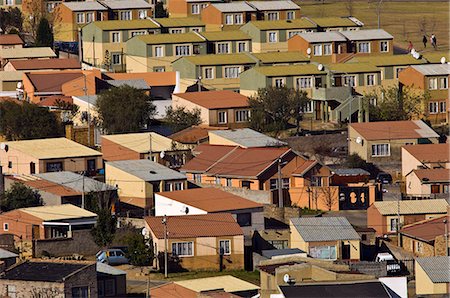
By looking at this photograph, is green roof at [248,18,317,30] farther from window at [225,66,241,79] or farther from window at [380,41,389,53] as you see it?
window at [225,66,241,79]

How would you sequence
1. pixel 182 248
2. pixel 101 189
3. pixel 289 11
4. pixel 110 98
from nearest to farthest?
1. pixel 182 248
2. pixel 101 189
3. pixel 110 98
4. pixel 289 11

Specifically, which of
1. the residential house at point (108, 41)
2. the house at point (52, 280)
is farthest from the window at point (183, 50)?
the house at point (52, 280)

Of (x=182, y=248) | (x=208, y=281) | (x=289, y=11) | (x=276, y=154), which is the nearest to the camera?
(x=208, y=281)

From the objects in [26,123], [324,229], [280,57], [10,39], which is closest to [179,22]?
[10,39]

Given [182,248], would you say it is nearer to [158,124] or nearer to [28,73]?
[158,124]

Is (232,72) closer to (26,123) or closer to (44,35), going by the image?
(44,35)

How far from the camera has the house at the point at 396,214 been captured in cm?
3509

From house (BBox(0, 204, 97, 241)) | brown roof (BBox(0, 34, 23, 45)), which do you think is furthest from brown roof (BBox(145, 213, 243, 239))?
brown roof (BBox(0, 34, 23, 45))

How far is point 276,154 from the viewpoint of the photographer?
129ft

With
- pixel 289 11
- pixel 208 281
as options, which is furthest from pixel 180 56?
pixel 208 281

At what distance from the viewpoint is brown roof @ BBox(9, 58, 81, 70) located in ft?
174

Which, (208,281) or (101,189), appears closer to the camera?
Result: (208,281)

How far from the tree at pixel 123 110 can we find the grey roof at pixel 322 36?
31.5 feet

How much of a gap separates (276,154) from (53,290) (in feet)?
44.4
